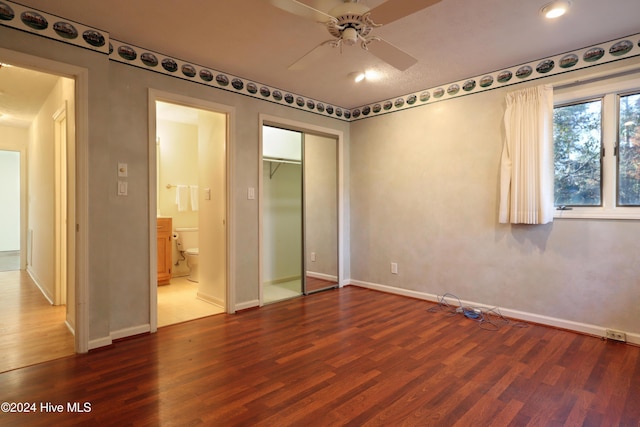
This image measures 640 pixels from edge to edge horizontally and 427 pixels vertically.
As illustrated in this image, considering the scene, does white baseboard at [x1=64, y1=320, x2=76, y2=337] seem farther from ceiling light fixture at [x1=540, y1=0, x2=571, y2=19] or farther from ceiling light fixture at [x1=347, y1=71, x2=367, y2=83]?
ceiling light fixture at [x1=540, y1=0, x2=571, y2=19]

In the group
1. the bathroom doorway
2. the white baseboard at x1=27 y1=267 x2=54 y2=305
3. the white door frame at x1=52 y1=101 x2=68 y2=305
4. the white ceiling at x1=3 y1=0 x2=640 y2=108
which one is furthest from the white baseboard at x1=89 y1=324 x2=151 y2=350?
the white ceiling at x1=3 y1=0 x2=640 y2=108

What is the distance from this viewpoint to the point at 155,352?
8.38ft

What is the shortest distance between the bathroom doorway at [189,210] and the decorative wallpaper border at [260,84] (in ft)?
1.02

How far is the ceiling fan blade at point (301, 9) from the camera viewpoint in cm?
175

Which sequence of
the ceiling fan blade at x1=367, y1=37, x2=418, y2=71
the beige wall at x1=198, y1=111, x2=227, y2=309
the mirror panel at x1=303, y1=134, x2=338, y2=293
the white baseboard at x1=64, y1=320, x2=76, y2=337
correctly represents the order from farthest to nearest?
the mirror panel at x1=303, y1=134, x2=338, y2=293
the beige wall at x1=198, y1=111, x2=227, y2=309
the white baseboard at x1=64, y1=320, x2=76, y2=337
the ceiling fan blade at x1=367, y1=37, x2=418, y2=71

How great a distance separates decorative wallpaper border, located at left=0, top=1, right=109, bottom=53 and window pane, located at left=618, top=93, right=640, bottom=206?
4.25 m

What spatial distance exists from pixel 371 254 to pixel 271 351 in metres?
2.33

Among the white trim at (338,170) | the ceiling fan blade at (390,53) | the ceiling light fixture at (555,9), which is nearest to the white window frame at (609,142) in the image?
the ceiling light fixture at (555,9)

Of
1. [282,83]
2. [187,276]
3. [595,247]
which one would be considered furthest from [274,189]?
[595,247]

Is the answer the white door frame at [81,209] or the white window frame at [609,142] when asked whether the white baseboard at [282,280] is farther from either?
the white window frame at [609,142]

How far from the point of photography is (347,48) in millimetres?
2836

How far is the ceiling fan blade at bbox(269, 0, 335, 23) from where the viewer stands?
1.75 m

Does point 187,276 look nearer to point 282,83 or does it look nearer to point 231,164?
point 231,164

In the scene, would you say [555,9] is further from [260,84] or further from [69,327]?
[69,327]
